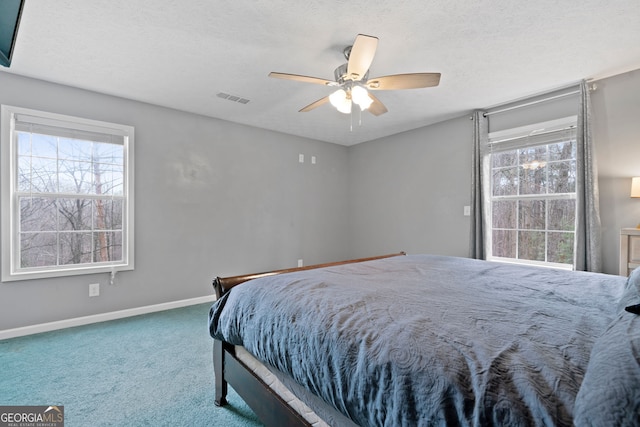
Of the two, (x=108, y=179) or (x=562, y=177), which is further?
(x=108, y=179)

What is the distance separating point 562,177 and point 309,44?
114 inches

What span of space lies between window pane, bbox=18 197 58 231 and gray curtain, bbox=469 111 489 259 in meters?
4.59

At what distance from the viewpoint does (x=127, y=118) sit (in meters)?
3.34

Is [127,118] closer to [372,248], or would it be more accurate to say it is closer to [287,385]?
[287,385]

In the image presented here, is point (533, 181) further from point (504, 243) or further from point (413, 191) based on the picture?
point (413, 191)

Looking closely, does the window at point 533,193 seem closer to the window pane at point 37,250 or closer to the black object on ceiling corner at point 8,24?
the black object on ceiling corner at point 8,24

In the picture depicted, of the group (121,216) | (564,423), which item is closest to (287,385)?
(564,423)

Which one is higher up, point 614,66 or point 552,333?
point 614,66

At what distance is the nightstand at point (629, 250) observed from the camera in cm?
234

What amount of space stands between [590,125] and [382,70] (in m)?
2.04

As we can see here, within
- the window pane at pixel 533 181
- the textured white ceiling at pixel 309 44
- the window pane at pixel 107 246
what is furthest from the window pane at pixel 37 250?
the window pane at pixel 533 181

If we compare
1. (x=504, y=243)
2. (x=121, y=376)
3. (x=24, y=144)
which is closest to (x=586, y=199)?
(x=504, y=243)

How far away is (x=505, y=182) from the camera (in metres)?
3.51

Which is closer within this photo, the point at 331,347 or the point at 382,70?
the point at 331,347
